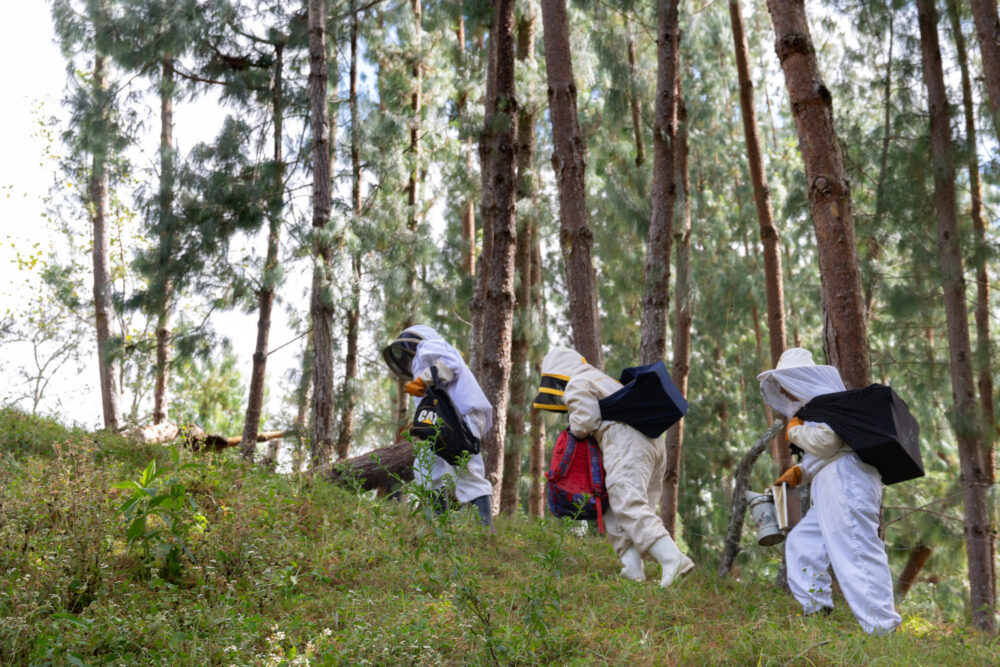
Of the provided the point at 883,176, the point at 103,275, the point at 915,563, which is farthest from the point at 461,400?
the point at 915,563

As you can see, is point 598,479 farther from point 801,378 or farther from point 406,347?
point 406,347

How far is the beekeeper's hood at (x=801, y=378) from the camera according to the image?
4.96m

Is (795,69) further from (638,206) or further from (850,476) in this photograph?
(638,206)

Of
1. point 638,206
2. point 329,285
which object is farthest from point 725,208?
point 329,285

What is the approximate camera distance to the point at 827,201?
5578mm

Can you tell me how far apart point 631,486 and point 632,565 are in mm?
575

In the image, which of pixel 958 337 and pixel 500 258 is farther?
pixel 958 337

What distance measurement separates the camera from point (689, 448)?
776 inches

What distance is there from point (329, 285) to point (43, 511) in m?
4.76

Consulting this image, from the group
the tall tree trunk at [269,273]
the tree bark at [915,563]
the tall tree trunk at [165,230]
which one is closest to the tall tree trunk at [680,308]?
the tree bark at [915,563]

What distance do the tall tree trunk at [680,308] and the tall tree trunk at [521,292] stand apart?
79.2 inches

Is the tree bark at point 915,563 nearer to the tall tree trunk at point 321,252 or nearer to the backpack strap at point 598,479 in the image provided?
the backpack strap at point 598,479

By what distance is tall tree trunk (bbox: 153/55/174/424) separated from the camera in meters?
11.7

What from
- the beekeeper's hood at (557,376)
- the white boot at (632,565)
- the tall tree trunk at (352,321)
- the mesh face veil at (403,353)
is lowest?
the white boot at (632,565)
